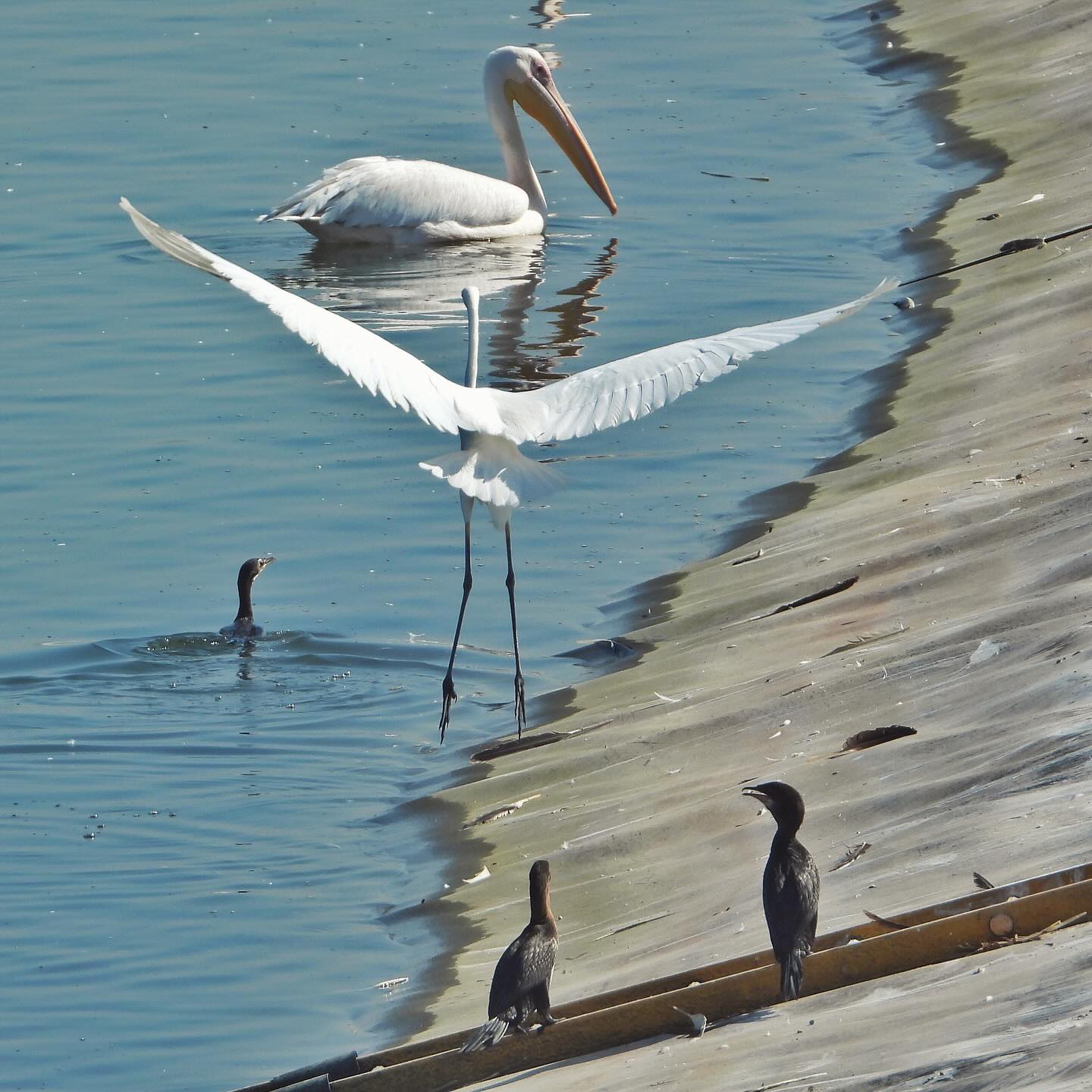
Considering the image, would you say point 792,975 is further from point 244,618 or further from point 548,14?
point 548,14

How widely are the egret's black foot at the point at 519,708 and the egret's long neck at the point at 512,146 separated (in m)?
9.90

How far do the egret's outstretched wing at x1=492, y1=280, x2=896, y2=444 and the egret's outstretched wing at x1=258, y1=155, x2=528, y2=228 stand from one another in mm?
8789

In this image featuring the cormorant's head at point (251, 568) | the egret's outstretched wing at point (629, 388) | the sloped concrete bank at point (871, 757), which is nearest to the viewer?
the sloped concrete bank at point (871, 757)

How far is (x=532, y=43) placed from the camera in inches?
944

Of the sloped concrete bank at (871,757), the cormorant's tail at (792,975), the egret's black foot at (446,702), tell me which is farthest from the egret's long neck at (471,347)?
the cormorant's tail at (792,975)

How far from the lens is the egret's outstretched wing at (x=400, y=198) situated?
17344mm

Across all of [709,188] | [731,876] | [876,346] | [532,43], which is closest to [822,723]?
[731,876]

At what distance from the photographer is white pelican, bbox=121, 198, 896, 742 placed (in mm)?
8336

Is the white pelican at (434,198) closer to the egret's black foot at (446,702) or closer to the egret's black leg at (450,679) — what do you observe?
the egret's black leg at (450,679)

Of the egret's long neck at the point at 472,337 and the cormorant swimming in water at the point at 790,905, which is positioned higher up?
the cormorant swimming in water at the point at 790,905

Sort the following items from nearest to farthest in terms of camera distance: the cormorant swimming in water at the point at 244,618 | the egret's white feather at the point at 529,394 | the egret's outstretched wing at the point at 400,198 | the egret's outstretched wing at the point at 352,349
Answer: the egret's outstretched wing at the point at 352,349, the egret's white feather at the point at 529,394, the cormorant swimming in water at the point at 244,618, the egret's outstretched wing at the point at 400,198

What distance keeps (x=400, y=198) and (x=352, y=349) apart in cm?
938

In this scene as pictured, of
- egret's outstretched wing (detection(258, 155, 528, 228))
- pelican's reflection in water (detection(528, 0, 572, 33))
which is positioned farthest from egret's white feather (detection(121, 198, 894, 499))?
pelican's reflection in water (detection(528, 0, 572, 33))

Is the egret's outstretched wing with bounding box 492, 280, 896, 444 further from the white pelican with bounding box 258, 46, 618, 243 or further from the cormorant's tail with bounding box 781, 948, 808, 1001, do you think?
the white pelican with bounding box 258, 46, 618, 243
